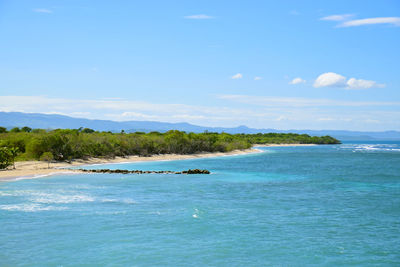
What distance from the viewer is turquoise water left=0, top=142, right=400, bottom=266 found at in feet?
68.3

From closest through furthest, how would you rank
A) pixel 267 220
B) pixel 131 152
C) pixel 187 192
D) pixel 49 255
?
pixel 49 255, pixel 267 220, pixel 187 192, pixel 131 152

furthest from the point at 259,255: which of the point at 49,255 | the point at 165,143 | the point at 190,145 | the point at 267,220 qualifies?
the point at 190,145

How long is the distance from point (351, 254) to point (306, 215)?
9893mm

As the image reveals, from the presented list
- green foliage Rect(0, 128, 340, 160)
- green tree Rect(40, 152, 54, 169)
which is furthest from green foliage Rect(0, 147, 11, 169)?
green foliage Rect(0, 128, 340, 160)

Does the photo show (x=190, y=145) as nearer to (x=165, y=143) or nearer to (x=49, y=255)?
(x=165, y=143)

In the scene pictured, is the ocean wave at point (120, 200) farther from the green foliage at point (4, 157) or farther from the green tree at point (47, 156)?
the green tree at point (47, 156)

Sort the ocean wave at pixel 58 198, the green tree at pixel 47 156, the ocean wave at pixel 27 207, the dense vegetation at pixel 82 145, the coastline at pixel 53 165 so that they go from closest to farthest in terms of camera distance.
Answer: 1. the ocean wave at pixel 27 207
2. the ocean wave at pixel 58 198
3. the coastline at pixel 53 165
4. the green tree at pixel 47 156
5. the dense vegetation at pixel 82 145

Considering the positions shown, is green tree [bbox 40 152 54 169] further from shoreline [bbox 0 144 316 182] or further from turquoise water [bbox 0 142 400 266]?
turquoise water [bbox 0 142 400 266]

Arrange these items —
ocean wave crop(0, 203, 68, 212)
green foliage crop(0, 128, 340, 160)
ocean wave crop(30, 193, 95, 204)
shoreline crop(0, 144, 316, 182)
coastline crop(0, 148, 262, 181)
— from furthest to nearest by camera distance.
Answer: green foliage crop(0, 128, 340, 160)
coastline crop(0, 148, 262, 181)
shoreline crop(0, 144, 316, 182)
ocean wave crop(30, 193, 95, 204)
ocean wave crop(0, 203, 68, 212)

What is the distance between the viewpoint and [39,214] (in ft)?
98.3

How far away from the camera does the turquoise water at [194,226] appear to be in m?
20.8

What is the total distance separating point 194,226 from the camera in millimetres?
27125

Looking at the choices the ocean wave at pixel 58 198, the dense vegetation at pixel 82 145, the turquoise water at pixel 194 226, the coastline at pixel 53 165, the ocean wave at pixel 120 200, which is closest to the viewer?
the turquoise water at pixel 194 226

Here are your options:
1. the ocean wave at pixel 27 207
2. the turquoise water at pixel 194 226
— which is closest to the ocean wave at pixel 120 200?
the turquoise water at pixel 194 226
